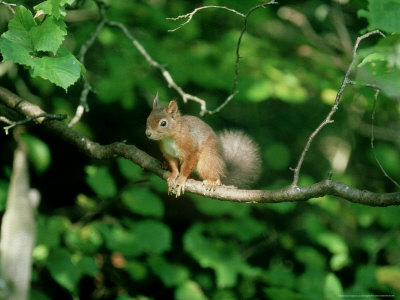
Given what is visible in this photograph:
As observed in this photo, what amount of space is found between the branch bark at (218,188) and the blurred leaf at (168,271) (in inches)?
53.1

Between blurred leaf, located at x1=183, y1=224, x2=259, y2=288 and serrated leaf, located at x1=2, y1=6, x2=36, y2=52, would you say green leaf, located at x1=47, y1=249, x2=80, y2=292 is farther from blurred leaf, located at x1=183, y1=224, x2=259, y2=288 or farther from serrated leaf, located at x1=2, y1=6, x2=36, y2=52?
serrated leaf, located at x1=2, y1=6, x2=36, y2=52

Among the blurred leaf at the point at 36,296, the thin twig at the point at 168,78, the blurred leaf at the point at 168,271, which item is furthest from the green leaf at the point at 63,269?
the thin twig at the point at 168,78

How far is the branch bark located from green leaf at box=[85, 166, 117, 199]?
1.07 metres

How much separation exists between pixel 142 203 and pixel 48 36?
1965 millimetres

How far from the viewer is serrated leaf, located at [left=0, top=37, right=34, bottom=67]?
6.08 feet

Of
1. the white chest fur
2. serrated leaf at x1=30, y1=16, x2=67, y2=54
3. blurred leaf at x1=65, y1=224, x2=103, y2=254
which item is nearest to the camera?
serrated leaf at x1=30, y1=16, x2=67, y2=54

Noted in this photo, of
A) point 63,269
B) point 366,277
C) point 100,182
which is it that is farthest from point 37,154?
point 366,277

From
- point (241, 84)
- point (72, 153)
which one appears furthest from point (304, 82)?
point (72, 153)

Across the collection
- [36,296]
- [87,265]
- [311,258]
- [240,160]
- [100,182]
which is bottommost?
[36,296]

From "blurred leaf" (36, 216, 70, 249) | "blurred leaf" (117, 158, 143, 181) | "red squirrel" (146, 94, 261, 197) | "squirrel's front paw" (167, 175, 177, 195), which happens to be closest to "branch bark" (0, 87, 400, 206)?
"squirrel's front paw" (167, 175, 177, 195)

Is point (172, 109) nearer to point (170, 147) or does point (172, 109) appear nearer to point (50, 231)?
point (170, 147)

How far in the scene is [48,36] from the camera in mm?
1956

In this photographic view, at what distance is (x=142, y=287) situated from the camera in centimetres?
411

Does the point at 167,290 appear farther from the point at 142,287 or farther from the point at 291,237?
the point at 291,237
